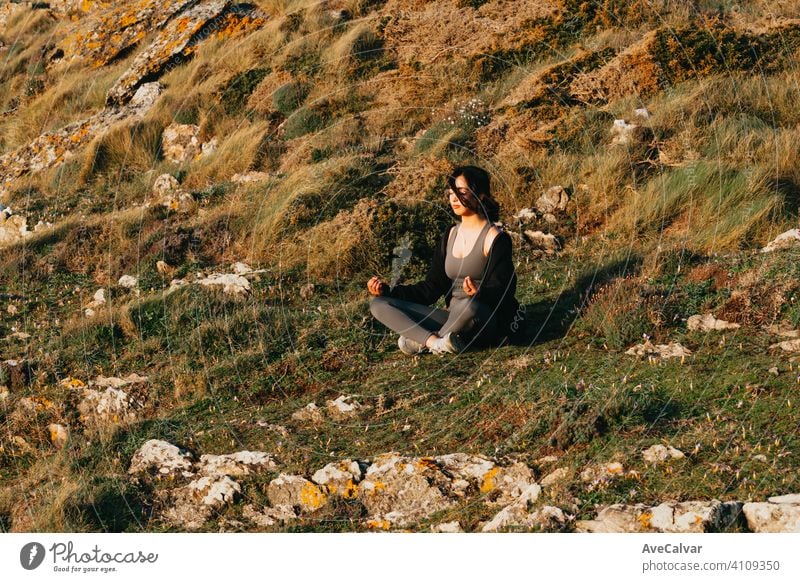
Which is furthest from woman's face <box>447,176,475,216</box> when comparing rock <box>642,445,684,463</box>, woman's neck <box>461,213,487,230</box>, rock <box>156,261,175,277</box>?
rock <box>156,261,175,277</box>

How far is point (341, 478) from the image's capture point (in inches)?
216

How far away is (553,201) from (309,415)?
4.27 meters

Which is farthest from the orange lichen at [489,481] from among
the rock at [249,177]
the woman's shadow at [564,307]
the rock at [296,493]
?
the rock at [249,177]

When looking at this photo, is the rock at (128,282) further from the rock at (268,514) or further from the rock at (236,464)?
the rock at (268,514)

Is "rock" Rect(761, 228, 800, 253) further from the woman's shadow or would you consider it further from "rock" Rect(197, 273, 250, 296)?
"rock" Rect(197, 273, 250, 296)

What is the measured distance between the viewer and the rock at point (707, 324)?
22.0ft

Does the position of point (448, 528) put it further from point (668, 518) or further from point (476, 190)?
point (476, 190)

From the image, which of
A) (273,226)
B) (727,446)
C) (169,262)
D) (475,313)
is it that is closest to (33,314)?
(169,262)

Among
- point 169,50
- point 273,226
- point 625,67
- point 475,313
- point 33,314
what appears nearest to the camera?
point 475,313

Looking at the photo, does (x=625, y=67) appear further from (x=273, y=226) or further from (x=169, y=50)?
(x=169, y=50)

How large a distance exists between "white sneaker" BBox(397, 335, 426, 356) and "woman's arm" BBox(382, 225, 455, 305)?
0.36 metres

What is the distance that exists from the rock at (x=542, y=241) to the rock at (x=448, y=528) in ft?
14.5
